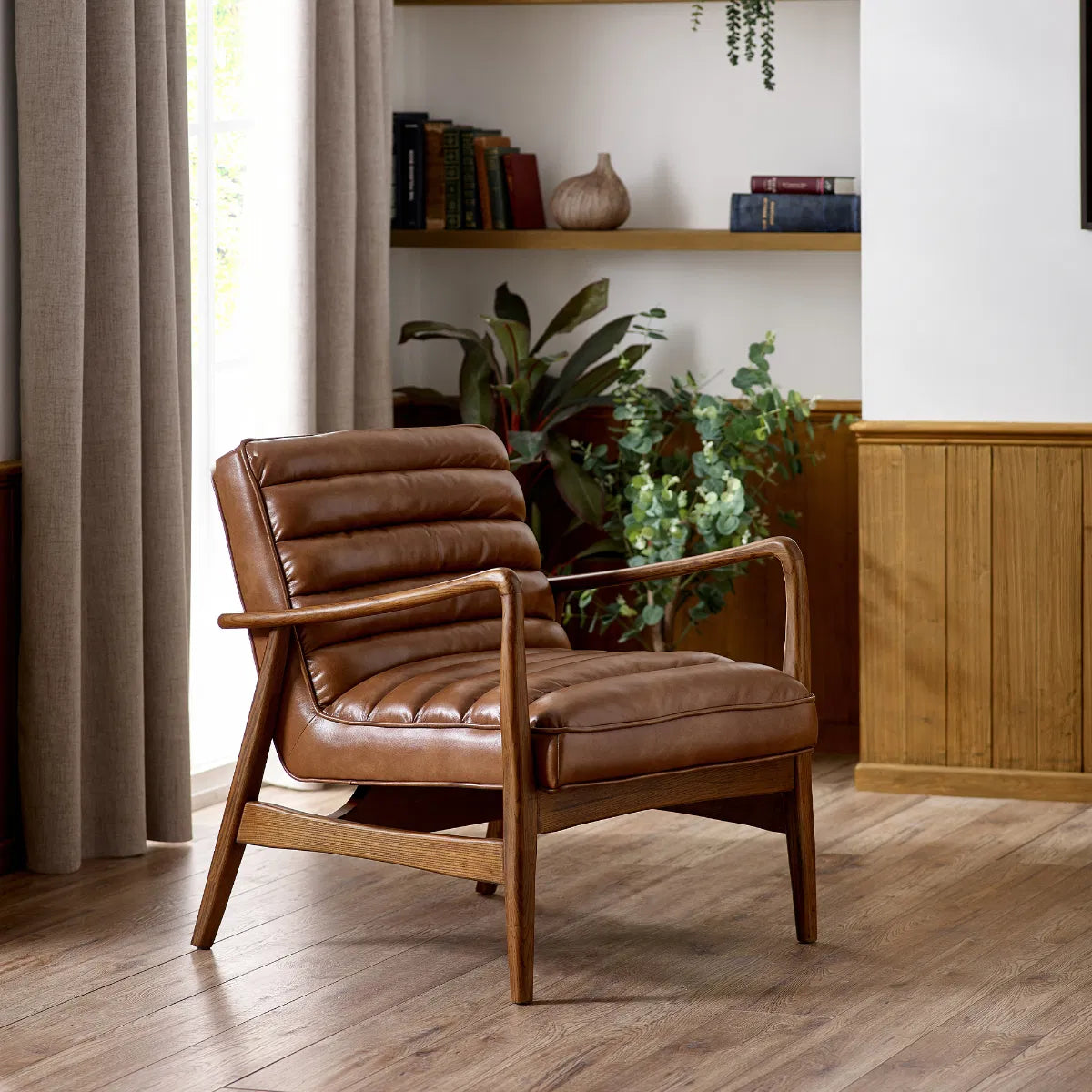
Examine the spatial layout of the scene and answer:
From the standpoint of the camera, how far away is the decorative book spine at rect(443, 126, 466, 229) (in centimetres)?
455

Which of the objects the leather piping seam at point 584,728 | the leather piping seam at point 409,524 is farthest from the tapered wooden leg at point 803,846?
the leather piping seam at point 409,524

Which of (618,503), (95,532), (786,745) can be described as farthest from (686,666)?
(618,503)

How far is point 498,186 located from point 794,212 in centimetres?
77

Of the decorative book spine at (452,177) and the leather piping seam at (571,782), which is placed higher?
the decorative book spine at (452,177)

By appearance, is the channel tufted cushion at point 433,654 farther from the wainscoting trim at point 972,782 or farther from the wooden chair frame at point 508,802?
the wainscoting trim at point 972,782

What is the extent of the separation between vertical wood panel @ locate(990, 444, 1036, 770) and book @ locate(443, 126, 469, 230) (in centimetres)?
154

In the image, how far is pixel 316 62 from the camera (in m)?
4.01

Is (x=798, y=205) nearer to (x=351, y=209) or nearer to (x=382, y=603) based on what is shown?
(x=351, y=209)

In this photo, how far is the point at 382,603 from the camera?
271 cm

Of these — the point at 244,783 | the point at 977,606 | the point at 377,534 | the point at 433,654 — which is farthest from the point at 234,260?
the point at 977,606

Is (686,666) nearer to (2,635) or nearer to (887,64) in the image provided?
(2,635)

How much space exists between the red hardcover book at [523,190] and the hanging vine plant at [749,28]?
1.77 ft

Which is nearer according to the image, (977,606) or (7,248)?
(7,248)

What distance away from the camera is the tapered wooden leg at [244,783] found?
9.34ft
